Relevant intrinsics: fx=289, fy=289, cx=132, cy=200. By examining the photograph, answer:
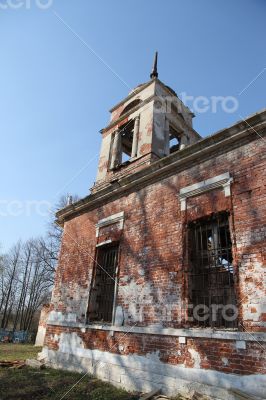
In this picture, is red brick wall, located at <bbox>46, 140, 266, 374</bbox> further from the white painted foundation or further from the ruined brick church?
the white painted foundation

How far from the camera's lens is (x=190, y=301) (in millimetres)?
6027

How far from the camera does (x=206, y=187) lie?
21.9 feet

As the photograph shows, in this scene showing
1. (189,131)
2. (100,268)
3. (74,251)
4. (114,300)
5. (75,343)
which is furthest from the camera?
(189,131)

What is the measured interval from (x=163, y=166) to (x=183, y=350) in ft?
14.6

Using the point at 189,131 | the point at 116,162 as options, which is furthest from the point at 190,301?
the point at 189,131

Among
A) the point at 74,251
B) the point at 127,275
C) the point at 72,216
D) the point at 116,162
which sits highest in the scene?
the point at 116,162

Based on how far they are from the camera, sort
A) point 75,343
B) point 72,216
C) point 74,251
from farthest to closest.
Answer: point 72,216 → point 74,251 → point 75,343

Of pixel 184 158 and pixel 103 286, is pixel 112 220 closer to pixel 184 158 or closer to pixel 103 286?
pixel 103 286

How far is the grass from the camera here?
226 inches

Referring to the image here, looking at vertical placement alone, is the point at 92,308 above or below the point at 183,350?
above

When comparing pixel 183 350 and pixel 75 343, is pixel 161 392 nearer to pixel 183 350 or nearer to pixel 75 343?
pixel 183 350

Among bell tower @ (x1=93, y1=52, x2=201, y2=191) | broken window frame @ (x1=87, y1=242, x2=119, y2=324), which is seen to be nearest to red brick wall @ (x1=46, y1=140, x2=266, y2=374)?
broken window frame @ (x1=87, y1=242, x2=119, y2=324)


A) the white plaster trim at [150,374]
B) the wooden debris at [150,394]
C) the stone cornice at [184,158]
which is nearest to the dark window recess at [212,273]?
the white plaster trim at [150,374]

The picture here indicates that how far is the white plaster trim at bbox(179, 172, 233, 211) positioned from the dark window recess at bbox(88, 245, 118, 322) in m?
2.76
